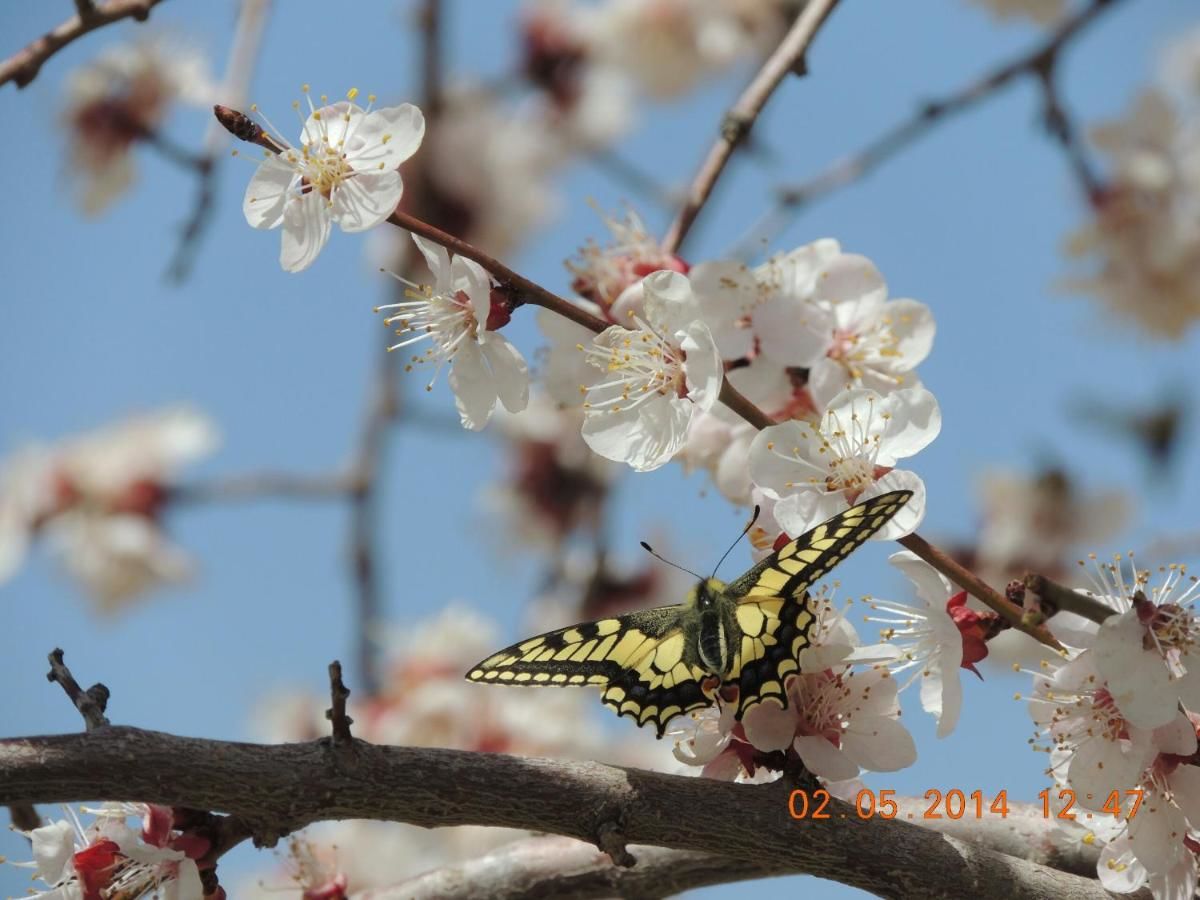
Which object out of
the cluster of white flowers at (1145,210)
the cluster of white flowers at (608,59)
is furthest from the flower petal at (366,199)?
the cluster of white flowers at (608,59)

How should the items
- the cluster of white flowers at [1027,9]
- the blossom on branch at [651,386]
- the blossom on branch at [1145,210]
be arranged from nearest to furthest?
the blossom on branch at [651,386], the blossom on branch at [1145,210], the cluster of white flowers at [1027,9]

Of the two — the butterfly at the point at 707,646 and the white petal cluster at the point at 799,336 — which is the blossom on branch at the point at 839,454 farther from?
the white petal cluster at the point at 799,336

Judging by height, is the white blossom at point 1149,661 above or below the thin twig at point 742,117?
below

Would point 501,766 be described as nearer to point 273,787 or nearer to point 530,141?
point 273,787

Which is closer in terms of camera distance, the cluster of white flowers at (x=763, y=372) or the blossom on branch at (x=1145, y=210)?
the cluster of white flowers at (x=763, y=372)

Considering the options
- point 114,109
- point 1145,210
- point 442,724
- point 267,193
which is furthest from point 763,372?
point 114,109

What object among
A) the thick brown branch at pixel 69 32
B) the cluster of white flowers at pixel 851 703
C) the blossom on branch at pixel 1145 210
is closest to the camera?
the cluster of white flowers at pixel 851 703

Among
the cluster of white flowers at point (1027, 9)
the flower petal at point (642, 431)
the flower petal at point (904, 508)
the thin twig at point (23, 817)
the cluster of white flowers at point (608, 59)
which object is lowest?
the thin twig at point (23, 817)

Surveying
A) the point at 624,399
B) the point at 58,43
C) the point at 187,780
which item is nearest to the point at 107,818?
the point at 187,780

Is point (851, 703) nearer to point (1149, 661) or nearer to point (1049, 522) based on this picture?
point (1149, 661)
